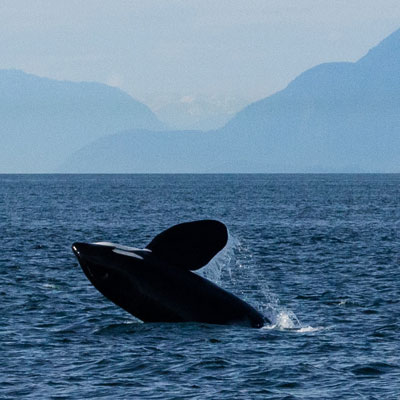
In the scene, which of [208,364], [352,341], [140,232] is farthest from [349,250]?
[208,364]

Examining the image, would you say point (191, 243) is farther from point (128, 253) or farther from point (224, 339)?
point (224, 339)

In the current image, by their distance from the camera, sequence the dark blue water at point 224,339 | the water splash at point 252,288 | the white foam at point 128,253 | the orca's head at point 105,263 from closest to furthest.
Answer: the dark blue water at point 224,339 → the orca's head at point 105,263 → the white foam at point 128,253 → the water splash at point 252,288

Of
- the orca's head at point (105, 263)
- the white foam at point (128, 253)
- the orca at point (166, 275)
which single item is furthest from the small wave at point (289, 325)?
the orca's head at point (105, 263)

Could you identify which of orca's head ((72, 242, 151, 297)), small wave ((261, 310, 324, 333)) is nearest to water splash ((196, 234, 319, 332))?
small wave ((261, 310, 324, 333))

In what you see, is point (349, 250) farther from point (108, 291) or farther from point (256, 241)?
point (108, 291)

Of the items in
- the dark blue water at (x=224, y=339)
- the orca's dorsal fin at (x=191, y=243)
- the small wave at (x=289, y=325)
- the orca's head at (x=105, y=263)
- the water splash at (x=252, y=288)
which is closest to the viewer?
the dark blue water at (x=224, y=339)

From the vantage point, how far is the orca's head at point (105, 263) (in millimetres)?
19531

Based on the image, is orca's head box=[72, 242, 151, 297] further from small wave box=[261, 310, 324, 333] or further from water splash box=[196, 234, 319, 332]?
small wave box=[261, 310, 324, 333]

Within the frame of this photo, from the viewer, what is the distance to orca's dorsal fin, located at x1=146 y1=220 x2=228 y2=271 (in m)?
18.9

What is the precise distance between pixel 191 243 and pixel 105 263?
1944 mm

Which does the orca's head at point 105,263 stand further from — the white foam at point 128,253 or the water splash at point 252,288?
the water splash at point 252,288

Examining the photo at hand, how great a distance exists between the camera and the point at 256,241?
187 ft

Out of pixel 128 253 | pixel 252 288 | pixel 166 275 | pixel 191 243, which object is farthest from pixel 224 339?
pixel 252 288

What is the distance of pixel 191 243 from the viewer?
19234 mm
